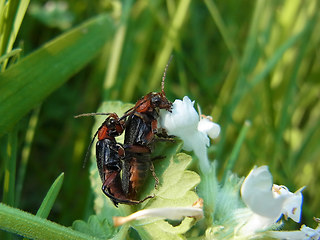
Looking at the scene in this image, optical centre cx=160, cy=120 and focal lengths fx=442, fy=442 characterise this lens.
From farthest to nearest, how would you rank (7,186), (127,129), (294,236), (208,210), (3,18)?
(3,18) → (7,186) → (127,129) → (208,210) → (294,236)

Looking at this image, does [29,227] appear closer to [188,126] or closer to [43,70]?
[188,126]

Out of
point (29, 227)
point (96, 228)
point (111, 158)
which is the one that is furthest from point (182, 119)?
point (29, 227)

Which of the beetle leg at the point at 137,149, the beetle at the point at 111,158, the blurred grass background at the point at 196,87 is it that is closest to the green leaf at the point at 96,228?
the beetle at the point at 111,158

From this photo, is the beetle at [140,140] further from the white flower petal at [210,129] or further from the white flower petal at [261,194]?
the white flower petal at [261,194]

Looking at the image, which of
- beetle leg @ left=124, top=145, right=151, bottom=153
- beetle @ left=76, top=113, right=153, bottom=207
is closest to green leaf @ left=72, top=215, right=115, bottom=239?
beetle @ left=76, top=113, right=153, bottom=207

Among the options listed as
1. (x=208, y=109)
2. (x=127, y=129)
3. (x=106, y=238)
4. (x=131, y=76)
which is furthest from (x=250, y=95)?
(x=106, y=238)

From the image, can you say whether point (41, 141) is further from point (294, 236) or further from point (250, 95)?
point (294, 236)
